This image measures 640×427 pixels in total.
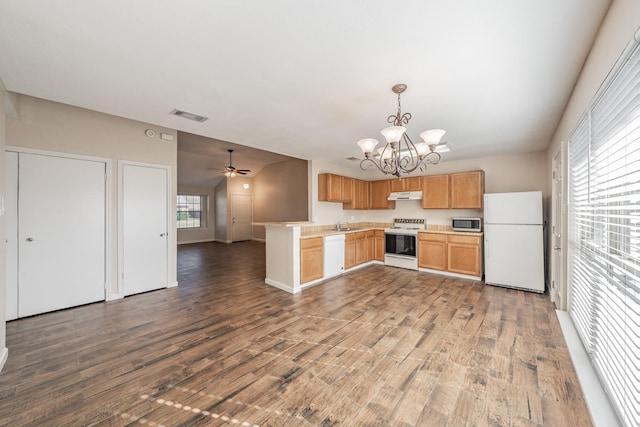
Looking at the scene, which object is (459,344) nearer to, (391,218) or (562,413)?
(562,413)

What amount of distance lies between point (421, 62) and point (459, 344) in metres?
2.56

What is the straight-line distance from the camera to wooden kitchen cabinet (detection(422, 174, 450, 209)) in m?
5.09

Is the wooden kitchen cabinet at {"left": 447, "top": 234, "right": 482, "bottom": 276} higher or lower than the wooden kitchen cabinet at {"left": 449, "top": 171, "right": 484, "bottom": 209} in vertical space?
lower

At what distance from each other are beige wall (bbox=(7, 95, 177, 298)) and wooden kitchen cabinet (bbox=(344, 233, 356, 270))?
10.4ft

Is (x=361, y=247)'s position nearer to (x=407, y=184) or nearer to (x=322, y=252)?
(x=322, y=252)

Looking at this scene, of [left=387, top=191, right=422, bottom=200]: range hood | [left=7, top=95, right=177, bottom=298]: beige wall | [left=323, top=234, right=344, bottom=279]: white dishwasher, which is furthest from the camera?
[left=387, top=191, right=422, bottom=200]: range hood

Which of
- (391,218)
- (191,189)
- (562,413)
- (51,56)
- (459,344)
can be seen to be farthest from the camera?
(191,189)

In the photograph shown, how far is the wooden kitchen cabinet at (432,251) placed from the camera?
493 centimetres

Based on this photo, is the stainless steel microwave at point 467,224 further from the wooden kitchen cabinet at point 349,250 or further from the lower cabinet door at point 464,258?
the wooden kitchen cabinet at point 349,250

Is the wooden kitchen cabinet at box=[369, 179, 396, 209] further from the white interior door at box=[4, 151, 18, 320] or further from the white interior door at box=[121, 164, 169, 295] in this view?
the white interior door at box=[4, 151, 18, 320]

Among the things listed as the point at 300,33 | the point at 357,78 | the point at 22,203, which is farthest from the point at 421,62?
the point at 22,203

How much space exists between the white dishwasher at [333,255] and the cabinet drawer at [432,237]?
1723mm

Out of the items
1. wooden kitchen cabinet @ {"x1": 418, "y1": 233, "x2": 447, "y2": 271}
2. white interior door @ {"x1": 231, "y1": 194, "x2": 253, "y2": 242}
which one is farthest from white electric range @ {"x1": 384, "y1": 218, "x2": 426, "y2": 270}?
white interior door @ {"x1": 231, "y1": 194, "x2": 253, "y2": 242}

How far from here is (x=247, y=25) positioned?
154 cm
